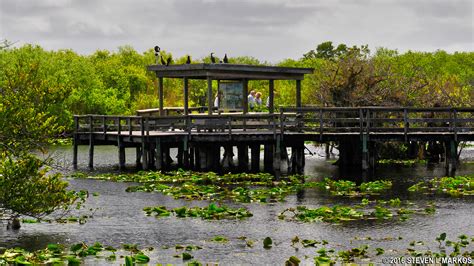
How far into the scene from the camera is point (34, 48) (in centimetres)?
8600

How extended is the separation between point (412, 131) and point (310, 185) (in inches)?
322

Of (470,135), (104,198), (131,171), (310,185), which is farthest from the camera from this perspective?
(131,171)

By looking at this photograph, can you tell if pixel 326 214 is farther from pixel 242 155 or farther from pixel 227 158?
pixel 242 155

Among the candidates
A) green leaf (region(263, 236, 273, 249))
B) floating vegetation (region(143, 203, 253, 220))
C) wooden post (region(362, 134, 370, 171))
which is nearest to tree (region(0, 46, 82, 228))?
floating vegetation (region(143, 203, 253, 220))

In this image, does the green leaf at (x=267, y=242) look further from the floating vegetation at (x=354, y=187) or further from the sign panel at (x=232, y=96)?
the sign panel at (x=232, y=96)

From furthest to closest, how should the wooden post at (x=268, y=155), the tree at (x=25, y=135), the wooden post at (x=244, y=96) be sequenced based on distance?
the wooden post at (x=268, y=155) < the wooden post at (x=244, y=96) < the tree at (x=25, y=135)

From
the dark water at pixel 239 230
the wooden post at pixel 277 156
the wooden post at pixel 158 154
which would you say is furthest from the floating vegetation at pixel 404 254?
the wooden post at pixel 158 154

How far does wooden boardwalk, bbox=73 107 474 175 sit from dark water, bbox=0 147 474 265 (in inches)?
332

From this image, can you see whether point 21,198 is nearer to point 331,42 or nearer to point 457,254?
point 457,254

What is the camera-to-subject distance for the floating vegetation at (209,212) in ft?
89.6

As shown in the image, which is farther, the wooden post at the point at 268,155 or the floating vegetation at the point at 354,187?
the wooden post at the point at 268,155

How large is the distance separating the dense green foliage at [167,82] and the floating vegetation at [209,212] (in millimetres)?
4602

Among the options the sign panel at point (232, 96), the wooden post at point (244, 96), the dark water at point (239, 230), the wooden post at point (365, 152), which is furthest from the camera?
the sign panel at point (232, 96)

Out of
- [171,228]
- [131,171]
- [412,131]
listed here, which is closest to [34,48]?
A: [131,171]
